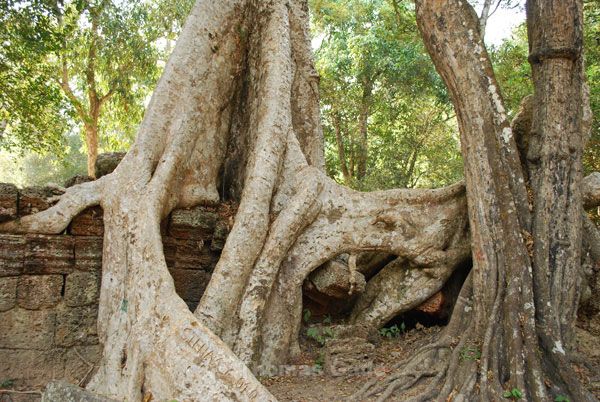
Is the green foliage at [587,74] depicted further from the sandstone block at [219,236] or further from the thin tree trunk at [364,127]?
the sandstone block at [219,236]

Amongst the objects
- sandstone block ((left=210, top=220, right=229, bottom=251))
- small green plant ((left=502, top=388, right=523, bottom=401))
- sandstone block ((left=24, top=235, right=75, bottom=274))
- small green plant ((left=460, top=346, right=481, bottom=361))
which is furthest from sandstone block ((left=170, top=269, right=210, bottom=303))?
small green plant ((left=502, top=388, right=523, bottom=401))

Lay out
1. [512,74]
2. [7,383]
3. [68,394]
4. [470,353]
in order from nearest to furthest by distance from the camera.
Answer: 1. [68,394]
2. [470,353]
3. [7,383]
4. [512,74]

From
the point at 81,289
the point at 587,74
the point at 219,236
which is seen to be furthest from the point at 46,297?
the point at 587,74

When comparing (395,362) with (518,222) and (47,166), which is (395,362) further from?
(47,166)

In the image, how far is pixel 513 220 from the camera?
11.8 ft

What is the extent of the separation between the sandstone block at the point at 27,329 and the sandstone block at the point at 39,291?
5 centimetres

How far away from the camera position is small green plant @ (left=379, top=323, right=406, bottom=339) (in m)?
4.49

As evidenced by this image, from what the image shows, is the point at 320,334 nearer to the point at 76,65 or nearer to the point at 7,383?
the point at 7,383

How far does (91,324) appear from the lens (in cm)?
382

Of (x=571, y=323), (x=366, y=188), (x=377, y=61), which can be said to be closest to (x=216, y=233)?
(x=571, y=323)

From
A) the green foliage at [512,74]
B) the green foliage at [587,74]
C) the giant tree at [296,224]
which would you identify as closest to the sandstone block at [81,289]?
the giant tree at [296,224]

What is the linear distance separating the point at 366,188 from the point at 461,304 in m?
6.29

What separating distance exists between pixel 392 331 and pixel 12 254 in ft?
10.3

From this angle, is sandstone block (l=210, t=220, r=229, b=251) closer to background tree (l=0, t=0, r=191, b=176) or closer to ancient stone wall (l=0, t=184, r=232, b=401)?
ancient stone wall (l=0, t=184, r=232, b=401)
